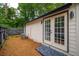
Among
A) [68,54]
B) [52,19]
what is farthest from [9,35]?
[68,54]

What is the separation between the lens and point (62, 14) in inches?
179

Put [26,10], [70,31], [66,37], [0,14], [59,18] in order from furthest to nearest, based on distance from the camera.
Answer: [26,10], [0,14], [59,18], [66,37], [70,31]

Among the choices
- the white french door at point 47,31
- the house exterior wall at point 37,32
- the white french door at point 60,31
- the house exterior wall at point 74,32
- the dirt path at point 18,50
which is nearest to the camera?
the house exterior wall at point 74,32

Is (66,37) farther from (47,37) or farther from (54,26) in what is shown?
(47,37)

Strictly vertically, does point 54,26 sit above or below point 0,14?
below

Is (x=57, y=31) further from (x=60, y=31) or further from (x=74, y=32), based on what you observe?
(x=74, y=32)

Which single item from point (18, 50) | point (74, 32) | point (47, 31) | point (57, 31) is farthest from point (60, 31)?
point (18, 50)

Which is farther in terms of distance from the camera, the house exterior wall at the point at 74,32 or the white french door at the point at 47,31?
the white french door at the point at 47,31

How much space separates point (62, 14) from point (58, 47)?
41.8 inches

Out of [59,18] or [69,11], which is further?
[59,18]

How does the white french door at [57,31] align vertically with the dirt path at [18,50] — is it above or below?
above

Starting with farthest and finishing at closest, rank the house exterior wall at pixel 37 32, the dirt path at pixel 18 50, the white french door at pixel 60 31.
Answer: the house exterior wall at pixel 37 32, the dirt path at pixel 18 50, the white french door at pixel 60 31

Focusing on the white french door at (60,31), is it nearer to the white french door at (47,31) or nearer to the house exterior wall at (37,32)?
the white french door at (47,31)

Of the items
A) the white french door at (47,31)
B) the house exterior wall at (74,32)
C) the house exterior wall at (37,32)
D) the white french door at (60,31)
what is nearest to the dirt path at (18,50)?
the white french door at (47,31)
